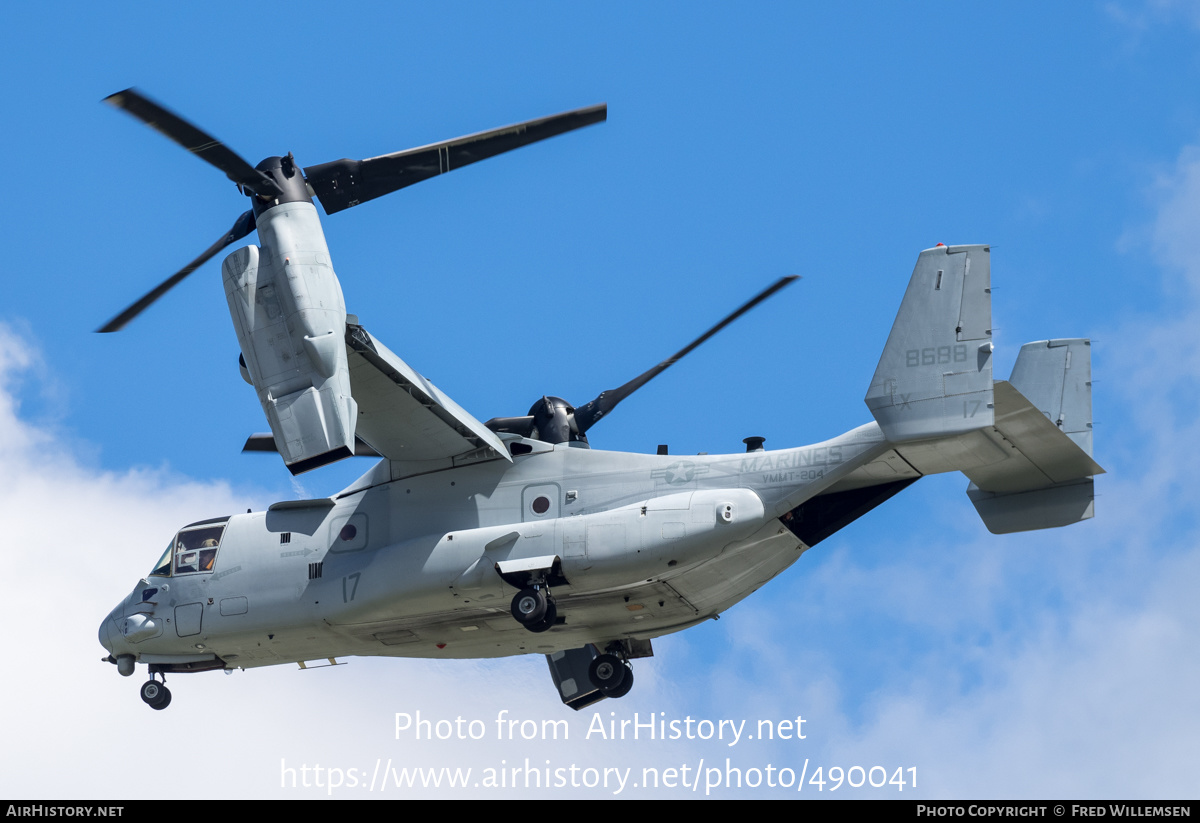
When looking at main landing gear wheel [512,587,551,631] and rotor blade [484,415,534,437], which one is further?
rotor blade [484,415,534,437]

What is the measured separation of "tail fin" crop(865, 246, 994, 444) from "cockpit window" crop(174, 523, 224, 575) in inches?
400

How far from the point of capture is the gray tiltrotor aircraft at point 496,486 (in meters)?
19.1

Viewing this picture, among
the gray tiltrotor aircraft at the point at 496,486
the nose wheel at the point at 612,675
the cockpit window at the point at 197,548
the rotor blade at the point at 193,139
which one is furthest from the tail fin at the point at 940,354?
the cockpit window at the point at 197,548

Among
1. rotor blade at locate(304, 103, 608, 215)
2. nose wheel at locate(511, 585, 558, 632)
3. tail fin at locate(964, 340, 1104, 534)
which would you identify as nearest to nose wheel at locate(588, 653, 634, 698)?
nose wheel at locate(511, 585, 558, 632)

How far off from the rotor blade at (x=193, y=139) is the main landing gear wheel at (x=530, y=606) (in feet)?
20.2

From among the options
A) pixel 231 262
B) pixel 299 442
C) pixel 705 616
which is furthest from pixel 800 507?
pixel 231 262

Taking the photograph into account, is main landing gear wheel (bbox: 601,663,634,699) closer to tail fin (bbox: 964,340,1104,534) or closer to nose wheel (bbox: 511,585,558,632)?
nose wheel (bbox: 511,585,558,632)

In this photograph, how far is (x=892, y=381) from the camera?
18.8m

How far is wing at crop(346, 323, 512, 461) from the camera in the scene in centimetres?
2092

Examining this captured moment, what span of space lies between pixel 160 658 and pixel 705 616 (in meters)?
8.13

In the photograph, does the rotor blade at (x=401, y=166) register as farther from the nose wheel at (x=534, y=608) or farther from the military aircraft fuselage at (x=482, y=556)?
the nose wheel at (x=534, y=608)
